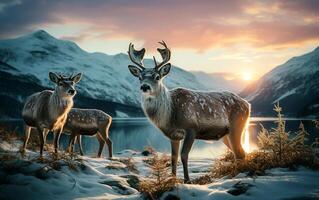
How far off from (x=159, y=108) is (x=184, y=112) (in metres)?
0.69

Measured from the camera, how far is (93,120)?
21359mm

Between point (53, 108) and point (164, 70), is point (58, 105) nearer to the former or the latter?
point (53, 108)

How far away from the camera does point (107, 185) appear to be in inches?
415

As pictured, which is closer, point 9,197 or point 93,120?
point 9,197

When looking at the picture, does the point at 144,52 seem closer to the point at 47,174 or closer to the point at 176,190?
the point at 47,174

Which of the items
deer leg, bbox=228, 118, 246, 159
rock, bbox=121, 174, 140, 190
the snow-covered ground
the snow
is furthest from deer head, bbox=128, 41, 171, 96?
the snow

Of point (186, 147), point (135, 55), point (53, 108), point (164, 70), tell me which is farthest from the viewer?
point (53, 108)

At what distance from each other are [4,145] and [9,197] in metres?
6.19

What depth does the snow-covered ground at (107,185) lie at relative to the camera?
280 inches

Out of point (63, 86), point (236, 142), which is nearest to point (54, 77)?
point (63, 86)

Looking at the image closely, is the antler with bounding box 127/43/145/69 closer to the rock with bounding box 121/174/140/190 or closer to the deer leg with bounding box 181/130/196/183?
the deer leg with bounding box 181/130/196/183

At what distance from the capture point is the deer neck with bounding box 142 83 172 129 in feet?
34.3

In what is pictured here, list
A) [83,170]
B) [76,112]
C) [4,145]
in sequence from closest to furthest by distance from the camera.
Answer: [83,170]
[4,145]
[76,112]

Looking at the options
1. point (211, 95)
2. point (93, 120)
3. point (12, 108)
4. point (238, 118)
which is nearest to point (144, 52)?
point (211, 95)
